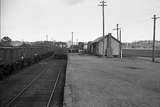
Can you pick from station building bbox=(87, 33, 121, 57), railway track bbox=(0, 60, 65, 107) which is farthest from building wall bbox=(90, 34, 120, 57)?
railway track bbox=(0, 60, 65, 107)

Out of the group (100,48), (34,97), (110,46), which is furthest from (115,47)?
(34,97)

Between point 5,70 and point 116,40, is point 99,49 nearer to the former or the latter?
point 116,40

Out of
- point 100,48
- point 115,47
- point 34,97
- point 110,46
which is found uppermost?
point 110,46

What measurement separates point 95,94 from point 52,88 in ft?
10.2

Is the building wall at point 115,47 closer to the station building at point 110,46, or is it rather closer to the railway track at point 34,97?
the station building at point 110,46

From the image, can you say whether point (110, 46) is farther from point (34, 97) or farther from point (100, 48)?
point (34, 97)

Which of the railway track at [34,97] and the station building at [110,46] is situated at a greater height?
the station building at [110,46]

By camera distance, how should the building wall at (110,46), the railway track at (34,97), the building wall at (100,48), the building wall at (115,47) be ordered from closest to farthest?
the railway track at (34,97) < the building wall at (110,46) < the building wall at (115,47) < the building wall at (100,48)

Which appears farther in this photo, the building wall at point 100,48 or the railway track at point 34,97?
the building wall at point 100,48

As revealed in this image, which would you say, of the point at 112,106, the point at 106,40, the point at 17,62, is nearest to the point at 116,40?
the point at 106,40

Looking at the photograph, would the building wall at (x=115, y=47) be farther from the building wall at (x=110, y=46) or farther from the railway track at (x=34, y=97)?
the railway track at (x=34, y=97)

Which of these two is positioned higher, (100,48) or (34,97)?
(100,48)

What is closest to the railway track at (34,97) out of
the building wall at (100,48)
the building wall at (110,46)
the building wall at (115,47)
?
the building wall at (110,46)

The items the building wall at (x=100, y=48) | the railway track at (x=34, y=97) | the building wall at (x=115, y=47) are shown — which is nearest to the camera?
the railway track at (x=34, y=97)
